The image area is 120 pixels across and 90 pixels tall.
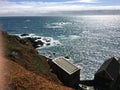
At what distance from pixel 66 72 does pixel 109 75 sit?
11.9 metres

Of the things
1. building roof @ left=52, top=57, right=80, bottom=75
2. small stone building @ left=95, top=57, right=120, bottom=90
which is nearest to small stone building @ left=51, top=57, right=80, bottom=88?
building roof @ left=52, top=57, right=80, bottom=75

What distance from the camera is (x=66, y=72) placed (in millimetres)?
47438

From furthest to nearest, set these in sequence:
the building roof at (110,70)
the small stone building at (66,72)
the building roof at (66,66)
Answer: the building roof at (110,70) < the building roof at (66,66) < the small stone building at (66,72)

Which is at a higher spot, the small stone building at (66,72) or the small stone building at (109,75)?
the small stone building at (66,72)

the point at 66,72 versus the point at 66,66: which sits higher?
the point at 66,66

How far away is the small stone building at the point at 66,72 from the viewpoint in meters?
47.8

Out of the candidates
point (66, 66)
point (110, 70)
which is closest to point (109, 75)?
point (110, 70)

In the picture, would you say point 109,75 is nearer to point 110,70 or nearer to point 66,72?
point 110,70

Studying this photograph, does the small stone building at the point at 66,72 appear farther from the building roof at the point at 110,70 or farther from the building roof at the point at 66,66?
the building roof at the point at 110,70

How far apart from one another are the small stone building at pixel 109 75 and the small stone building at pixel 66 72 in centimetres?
847

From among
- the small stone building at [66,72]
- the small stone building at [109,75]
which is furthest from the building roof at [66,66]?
the small stone building at [109,75]

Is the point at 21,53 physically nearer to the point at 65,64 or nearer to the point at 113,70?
the point at 65,64

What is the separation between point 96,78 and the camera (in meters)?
58.7

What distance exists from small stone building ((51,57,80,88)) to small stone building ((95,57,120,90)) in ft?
27.8
